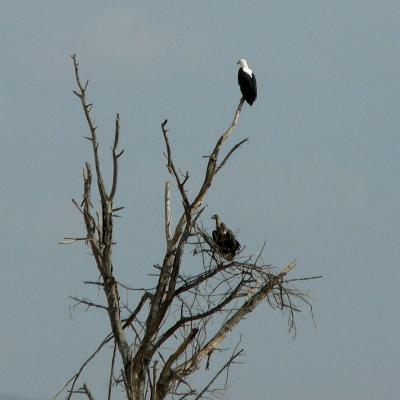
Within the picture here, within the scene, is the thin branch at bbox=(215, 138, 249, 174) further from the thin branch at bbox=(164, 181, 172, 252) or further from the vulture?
the vulture

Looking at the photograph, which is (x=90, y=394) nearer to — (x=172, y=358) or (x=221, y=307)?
(x=172, y=358)

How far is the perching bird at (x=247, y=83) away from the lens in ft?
49.2

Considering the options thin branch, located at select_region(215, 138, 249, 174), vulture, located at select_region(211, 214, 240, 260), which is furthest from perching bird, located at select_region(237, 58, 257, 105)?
thin branch, located at select_region(215, 138, 249, 174)

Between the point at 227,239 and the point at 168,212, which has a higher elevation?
the point at 227,239

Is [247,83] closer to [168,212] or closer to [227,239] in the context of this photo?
[227,239]

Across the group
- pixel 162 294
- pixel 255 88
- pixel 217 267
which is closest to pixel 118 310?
pixel 162 294

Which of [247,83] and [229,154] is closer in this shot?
[229,154]

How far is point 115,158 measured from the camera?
8250 mm

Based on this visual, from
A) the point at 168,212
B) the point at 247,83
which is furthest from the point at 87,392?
the point at 247,83

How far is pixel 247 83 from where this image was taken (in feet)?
50.6

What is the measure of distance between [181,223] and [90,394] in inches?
64.4

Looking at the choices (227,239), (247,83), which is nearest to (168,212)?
(227,239)

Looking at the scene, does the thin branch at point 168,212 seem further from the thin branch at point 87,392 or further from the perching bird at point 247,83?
the perching bird at point 247,83

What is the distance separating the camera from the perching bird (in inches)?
590
